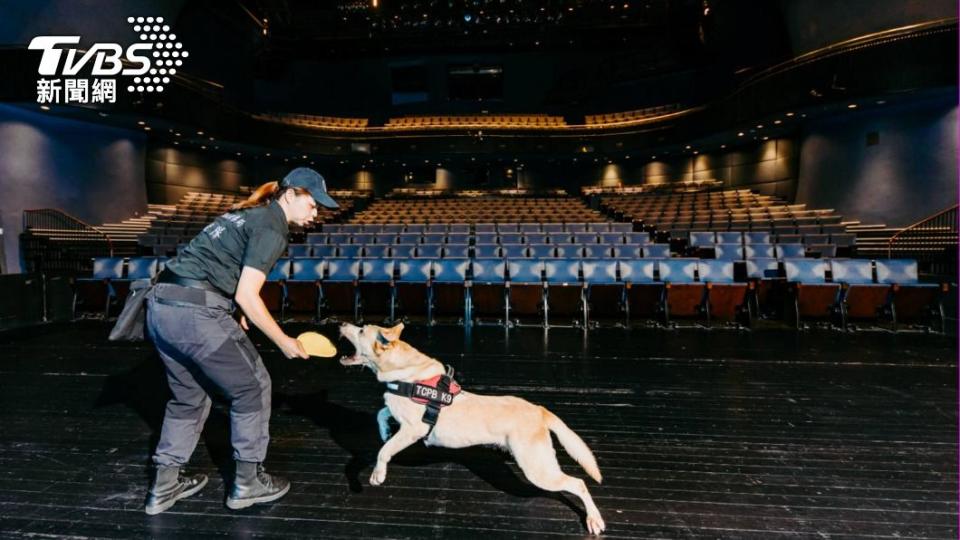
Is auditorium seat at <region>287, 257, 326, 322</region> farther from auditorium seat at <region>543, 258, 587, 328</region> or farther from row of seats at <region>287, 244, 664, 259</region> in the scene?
auditorium seat at <region>543, 258, 587, 328</region>

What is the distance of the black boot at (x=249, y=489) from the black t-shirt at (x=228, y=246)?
784mm

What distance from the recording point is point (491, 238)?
32.4 feet

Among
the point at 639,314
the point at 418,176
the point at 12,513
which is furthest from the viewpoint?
the point at 418,176

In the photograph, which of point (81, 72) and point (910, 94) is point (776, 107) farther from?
point (81, 72)

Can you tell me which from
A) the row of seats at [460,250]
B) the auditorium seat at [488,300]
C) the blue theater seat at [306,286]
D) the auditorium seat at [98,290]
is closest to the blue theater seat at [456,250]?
the row of seats at [460,250]

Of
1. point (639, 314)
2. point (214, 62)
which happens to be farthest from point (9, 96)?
point (639, 314)

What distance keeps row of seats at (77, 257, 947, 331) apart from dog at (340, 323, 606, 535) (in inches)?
175

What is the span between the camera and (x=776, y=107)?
45.2 ft

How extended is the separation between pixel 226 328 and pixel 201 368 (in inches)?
7.1

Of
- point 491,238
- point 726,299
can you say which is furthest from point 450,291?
point 726,299

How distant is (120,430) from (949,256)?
1205cm

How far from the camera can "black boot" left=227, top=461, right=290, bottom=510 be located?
6.61ft

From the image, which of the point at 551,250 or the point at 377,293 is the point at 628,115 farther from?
the point at 377,293

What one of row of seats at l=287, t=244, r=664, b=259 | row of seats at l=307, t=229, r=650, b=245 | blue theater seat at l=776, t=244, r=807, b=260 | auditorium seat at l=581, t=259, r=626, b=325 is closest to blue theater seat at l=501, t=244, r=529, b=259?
row of seats at l=287, t=244, r=664, b=259
